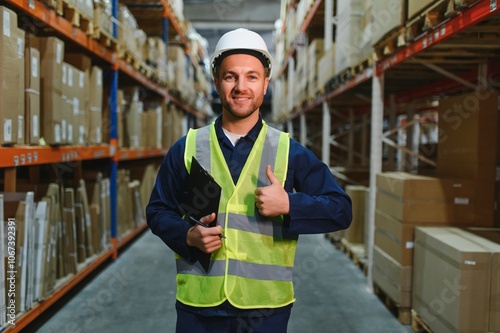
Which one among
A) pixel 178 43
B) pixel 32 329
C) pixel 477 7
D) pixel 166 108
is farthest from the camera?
pixel 178 43

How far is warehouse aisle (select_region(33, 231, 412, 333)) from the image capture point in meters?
3.65

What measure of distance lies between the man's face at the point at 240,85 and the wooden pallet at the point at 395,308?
2757mm

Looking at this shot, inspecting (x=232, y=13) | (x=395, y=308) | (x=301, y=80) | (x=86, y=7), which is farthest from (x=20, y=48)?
(x=232, y=13)

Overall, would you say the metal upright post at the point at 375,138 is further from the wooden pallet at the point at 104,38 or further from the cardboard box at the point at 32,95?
the cardboard box at the point at 32,95

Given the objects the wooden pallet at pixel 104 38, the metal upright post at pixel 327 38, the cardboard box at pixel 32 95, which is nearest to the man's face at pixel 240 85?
the cardboard box at pixel 32 95

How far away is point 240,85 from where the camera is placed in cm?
171

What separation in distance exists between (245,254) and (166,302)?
9.01 feet

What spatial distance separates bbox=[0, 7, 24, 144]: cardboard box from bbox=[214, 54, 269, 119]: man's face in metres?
1.84

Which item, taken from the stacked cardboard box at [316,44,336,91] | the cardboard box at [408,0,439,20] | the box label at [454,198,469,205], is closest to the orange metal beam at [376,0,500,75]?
the cardboard box at [408,0,439,20]

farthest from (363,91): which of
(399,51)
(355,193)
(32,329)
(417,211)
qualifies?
(32,329)

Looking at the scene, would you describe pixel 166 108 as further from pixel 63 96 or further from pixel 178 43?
pixel 63 96

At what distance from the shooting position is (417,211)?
147 inches

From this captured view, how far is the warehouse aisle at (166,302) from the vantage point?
3.65 meters

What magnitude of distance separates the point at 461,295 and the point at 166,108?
7153mm
